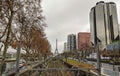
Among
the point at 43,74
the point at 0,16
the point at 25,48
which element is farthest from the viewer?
the point at 43,74

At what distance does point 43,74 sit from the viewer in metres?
28.6

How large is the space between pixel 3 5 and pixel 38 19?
25.2 ft

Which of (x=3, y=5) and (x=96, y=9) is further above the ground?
(x=96, y=9)

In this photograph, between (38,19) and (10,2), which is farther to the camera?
(38,19)

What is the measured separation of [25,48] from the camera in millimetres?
25469

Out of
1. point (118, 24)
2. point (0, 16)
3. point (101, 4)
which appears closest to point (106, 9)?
point (101, 4)

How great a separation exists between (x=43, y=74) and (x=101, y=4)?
102598 millimetres

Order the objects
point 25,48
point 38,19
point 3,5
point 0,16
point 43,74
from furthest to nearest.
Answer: point 43,74, point 25,48, point 38,19, point 0,16, point 3,5

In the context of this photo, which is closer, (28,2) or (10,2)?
(10,2)

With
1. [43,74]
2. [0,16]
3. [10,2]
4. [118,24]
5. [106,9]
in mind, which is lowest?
[43,74]

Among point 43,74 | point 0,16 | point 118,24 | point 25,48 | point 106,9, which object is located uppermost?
point 106,9

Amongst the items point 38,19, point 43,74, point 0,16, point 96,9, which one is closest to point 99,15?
point 96,9

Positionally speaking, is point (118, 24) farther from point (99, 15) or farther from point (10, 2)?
point (10, 2)

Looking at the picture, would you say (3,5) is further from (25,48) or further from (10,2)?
(25,48)
